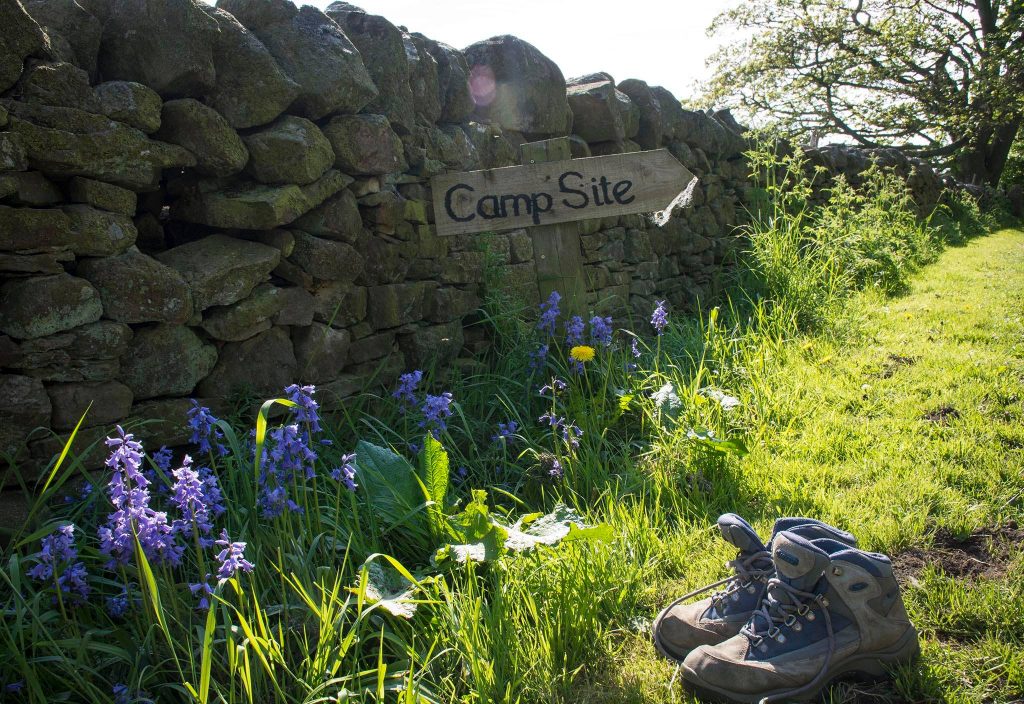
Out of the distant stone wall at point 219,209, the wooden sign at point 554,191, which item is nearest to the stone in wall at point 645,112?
the distant stone wall at point 219,209

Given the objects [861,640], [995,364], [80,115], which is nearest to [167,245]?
[80,115]

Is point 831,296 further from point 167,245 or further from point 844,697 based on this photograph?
point 167,245

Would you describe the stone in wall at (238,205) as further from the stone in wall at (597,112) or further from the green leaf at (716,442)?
the stone in wall at (597,112)

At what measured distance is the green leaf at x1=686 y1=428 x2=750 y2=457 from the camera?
2855 millimetres

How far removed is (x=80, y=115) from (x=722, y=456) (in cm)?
251

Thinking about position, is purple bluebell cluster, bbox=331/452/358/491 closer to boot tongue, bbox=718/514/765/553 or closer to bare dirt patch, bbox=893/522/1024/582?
boot tongue, bbox=718/514/765/553

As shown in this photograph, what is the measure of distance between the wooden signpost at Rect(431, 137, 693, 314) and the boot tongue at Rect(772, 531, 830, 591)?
207 cm

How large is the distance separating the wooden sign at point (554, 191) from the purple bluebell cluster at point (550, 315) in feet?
1.20

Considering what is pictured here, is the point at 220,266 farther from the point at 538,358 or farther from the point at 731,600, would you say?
the point at 731,600

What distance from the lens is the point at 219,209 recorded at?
9.02ft

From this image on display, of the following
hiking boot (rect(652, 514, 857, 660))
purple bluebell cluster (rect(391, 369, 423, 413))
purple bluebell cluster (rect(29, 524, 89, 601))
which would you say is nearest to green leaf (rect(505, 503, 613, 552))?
hiking boot (rect(652, 514, 857, 660))

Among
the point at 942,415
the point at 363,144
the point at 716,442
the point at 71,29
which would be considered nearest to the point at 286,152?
the point at 363,144

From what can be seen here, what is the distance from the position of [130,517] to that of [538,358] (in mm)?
2165

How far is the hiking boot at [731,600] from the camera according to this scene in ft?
6.47
